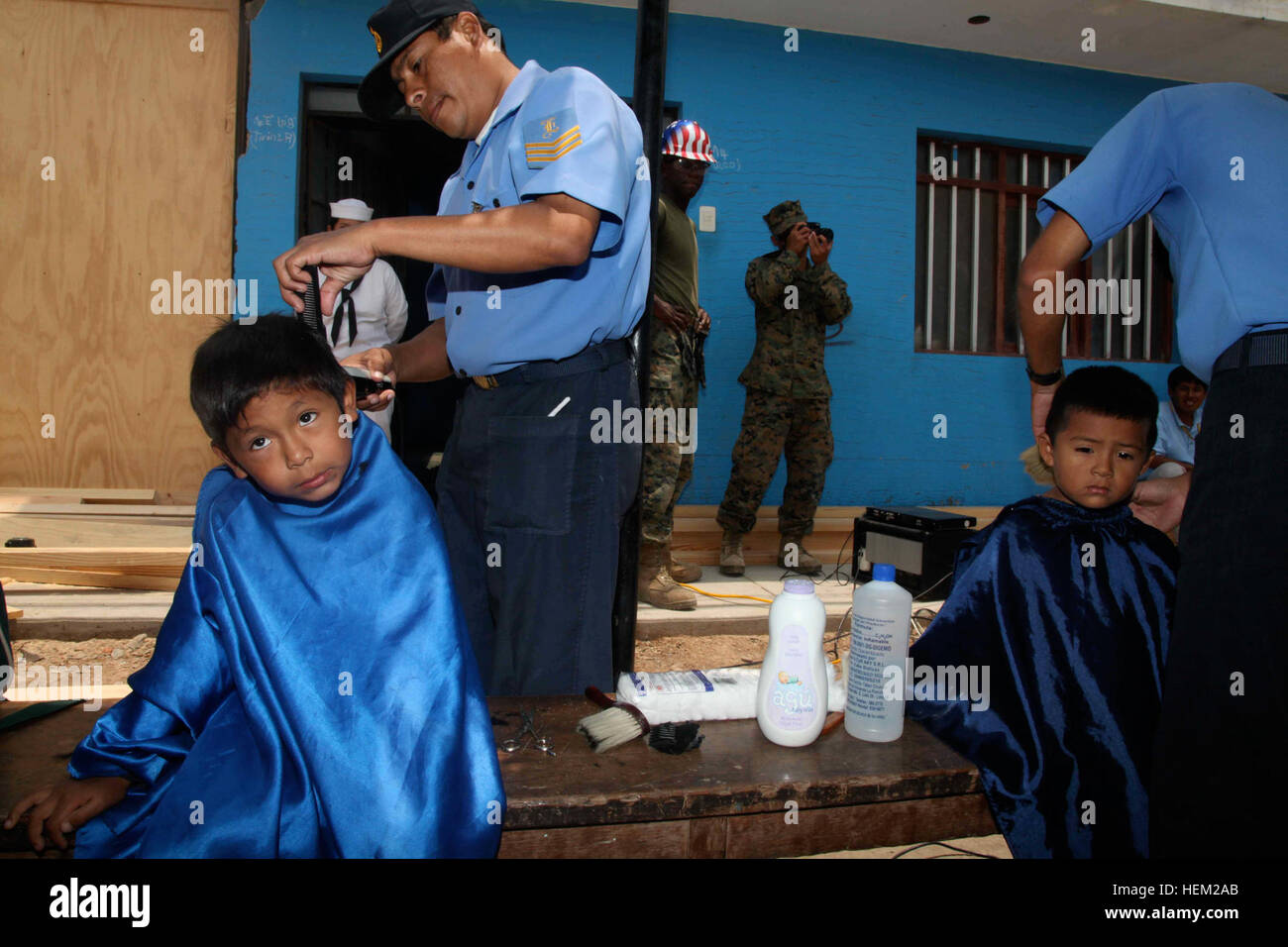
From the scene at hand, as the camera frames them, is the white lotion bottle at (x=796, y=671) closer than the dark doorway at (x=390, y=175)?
Yes

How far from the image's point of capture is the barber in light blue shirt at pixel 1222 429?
1451mm

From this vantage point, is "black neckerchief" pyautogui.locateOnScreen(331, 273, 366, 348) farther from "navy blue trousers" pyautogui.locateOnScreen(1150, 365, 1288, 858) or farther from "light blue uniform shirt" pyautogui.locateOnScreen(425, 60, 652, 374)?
"navy blue trousers" pyautogui.locateOnScreen(1150, 365, 1288, 858)

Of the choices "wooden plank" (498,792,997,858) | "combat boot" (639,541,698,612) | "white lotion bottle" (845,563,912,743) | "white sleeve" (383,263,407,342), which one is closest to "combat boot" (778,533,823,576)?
"combat boot" (639,541,698,612)

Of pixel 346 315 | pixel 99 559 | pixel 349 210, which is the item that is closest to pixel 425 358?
pixel 99 559

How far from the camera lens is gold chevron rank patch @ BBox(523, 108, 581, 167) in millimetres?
1838

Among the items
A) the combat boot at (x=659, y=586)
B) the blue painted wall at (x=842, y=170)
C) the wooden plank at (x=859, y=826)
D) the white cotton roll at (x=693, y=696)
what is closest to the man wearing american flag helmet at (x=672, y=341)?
the combat boot at (x=659, y=586)

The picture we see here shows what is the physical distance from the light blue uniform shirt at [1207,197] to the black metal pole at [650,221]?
926 millimetres

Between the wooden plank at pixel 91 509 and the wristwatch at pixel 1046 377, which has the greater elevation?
the wristwatch at pixel 1046 377

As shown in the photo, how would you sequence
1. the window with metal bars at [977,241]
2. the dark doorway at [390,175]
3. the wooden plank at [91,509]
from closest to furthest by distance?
the wooden plank at [91,509] → the dark doorway at [390,175] → the window with metal bars at [977,241]

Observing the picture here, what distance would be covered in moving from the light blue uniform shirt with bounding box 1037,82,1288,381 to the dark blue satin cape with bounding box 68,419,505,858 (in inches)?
58.5

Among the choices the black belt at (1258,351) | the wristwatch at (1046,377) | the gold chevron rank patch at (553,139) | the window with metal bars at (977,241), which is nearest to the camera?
the black belt at (1258,351)

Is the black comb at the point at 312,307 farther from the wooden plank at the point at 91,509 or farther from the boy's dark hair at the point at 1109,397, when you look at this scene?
the wooden plank at the point at 91,509

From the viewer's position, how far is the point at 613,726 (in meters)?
1.62

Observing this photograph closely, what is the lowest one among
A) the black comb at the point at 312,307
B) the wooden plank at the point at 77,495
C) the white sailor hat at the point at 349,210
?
the wooden plank at the point at 77,495
